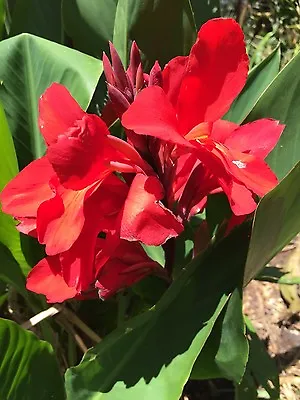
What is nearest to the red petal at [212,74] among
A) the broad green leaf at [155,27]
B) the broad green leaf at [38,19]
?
the broad green leaf at [155,27]

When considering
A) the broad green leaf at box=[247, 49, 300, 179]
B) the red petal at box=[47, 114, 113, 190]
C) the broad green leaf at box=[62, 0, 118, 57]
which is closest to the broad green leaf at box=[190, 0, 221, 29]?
the broad green leaf at box=[62, 0, 118, 57]

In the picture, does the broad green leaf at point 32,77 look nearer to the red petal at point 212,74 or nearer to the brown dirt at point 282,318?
the red petal at point 212,74

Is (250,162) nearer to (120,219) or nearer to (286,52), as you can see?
(120,219)

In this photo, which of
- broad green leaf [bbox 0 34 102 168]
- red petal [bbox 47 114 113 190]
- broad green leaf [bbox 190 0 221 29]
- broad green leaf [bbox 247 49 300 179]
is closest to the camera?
red petal [bbox 47 114 113 190]

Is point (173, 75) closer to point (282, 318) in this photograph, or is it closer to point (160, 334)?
point (160, 334)

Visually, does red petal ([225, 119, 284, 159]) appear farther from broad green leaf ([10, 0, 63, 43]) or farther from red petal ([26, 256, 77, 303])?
broad green leaf ([10, 0, 63, 43])

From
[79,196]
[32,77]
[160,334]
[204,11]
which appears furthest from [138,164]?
[204,11]

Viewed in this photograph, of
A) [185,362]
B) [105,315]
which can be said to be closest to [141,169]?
[185,362]
